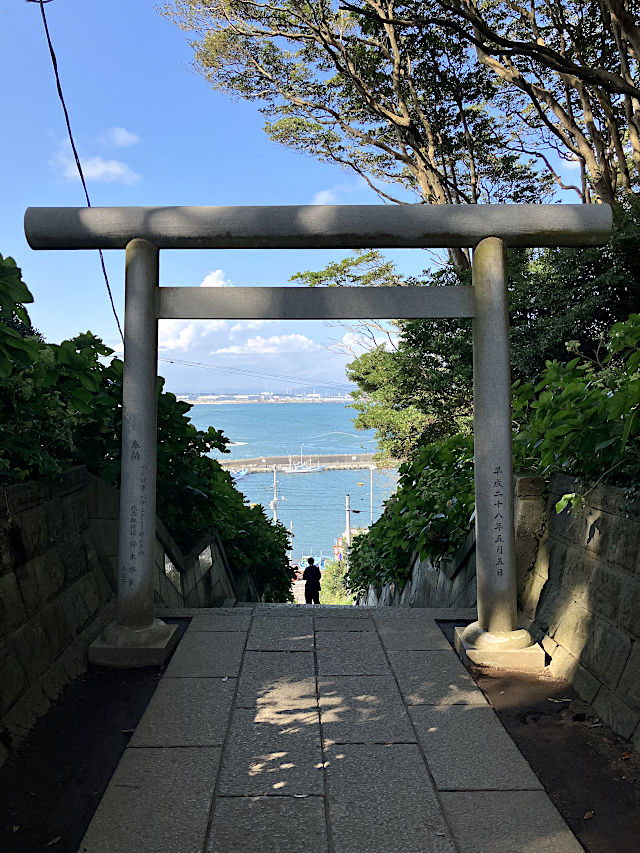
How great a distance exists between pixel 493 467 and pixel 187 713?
2392 millimetres

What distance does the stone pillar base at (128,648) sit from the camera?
4.08 meters

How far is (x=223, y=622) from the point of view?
4965 mm

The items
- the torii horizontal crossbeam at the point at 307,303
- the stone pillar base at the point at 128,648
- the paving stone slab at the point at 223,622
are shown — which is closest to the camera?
the stone pillar base at the point at 128,648

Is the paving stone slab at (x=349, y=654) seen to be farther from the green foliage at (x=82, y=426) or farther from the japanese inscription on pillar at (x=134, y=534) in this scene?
the green foliage at (x=82, y=426)

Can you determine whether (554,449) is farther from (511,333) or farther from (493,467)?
(511,333)

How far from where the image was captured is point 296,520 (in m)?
103

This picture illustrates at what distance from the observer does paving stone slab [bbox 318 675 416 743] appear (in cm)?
314

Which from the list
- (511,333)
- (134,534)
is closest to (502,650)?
(134,534)

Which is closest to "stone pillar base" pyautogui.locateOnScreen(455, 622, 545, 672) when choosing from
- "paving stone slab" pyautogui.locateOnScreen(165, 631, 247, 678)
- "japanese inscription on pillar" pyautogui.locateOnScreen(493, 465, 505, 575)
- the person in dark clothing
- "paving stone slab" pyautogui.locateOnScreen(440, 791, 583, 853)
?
"japanese inscription on pillar" pyautogui.locateOnScreen(493, 465, 505, 575)

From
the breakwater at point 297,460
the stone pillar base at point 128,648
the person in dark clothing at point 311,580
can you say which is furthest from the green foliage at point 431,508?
the breakwater at point 297,460

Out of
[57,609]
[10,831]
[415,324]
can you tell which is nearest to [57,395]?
[57,609]

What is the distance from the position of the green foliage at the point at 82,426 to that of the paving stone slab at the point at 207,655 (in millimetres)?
1455

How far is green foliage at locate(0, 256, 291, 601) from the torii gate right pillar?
8.85ft

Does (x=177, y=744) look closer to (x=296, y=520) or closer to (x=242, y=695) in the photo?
(x=242, y=695)
